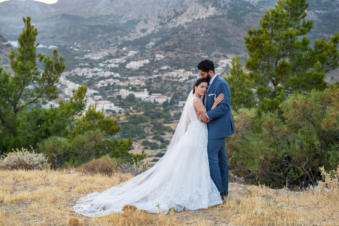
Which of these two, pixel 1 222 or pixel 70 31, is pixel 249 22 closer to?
pixel 70 31

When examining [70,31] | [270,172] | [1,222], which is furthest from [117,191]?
[70,31]

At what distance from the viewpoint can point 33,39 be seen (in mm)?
11625

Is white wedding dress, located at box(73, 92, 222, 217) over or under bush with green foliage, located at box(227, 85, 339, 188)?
over

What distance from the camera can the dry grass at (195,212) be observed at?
3.23 metres

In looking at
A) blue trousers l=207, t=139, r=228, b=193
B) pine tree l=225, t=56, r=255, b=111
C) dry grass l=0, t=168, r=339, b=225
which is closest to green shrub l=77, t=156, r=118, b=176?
dry grass l=0, t=168, r=339, b=225

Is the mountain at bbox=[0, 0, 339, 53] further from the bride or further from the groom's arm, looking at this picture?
the bride

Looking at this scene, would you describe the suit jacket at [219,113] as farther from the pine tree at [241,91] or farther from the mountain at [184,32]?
the mountain at [184,32]

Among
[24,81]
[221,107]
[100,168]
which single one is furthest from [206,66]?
[24,81]

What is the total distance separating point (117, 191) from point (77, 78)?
3323 inches

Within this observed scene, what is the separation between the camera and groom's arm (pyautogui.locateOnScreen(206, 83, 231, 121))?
12.2 ft

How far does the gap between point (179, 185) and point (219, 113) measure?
0.99m

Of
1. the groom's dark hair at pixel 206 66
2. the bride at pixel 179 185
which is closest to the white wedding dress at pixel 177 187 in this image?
the bride at pixel 179 185

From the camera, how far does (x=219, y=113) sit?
3.72 meters

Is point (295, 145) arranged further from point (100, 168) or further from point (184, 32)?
point (184, 32)
